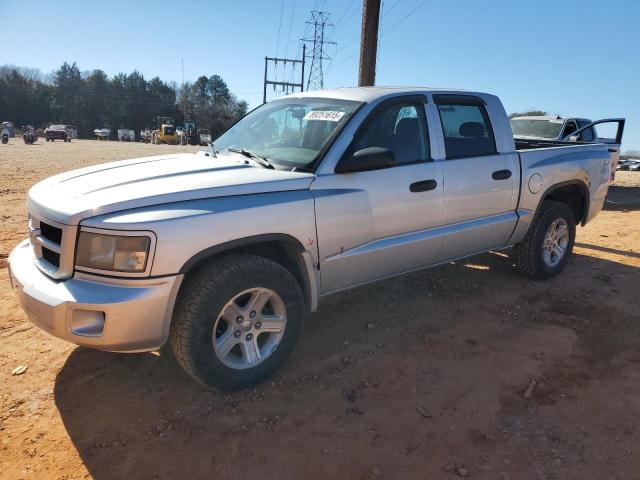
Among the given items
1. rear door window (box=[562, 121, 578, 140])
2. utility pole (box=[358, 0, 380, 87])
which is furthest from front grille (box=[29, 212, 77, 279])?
rear door window (box=[562, 121, 578, 140])

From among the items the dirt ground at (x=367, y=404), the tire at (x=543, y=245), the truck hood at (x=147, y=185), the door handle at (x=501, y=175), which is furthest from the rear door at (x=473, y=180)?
the truck hood at (x=147, y=185)

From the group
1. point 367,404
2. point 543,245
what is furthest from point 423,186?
point 543,245

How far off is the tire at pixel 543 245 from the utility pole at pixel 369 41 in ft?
17.3

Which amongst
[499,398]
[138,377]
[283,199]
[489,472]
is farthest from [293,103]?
[489,472]

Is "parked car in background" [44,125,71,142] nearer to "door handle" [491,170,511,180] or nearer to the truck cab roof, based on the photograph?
the truck cab roof

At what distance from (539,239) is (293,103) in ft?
9.46

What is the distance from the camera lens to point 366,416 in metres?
2.86

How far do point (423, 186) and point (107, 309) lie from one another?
7.89ft

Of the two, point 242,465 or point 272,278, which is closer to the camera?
point 242,465

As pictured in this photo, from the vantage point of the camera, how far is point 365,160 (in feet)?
10.7

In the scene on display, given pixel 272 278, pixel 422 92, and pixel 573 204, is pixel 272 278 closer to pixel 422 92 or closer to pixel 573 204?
pixel 422 92

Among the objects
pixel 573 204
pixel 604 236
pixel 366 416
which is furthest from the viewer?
pixel 604 236

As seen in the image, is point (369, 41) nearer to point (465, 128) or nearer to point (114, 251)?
point (465, 128)

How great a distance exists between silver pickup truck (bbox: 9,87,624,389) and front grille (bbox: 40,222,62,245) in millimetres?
17
